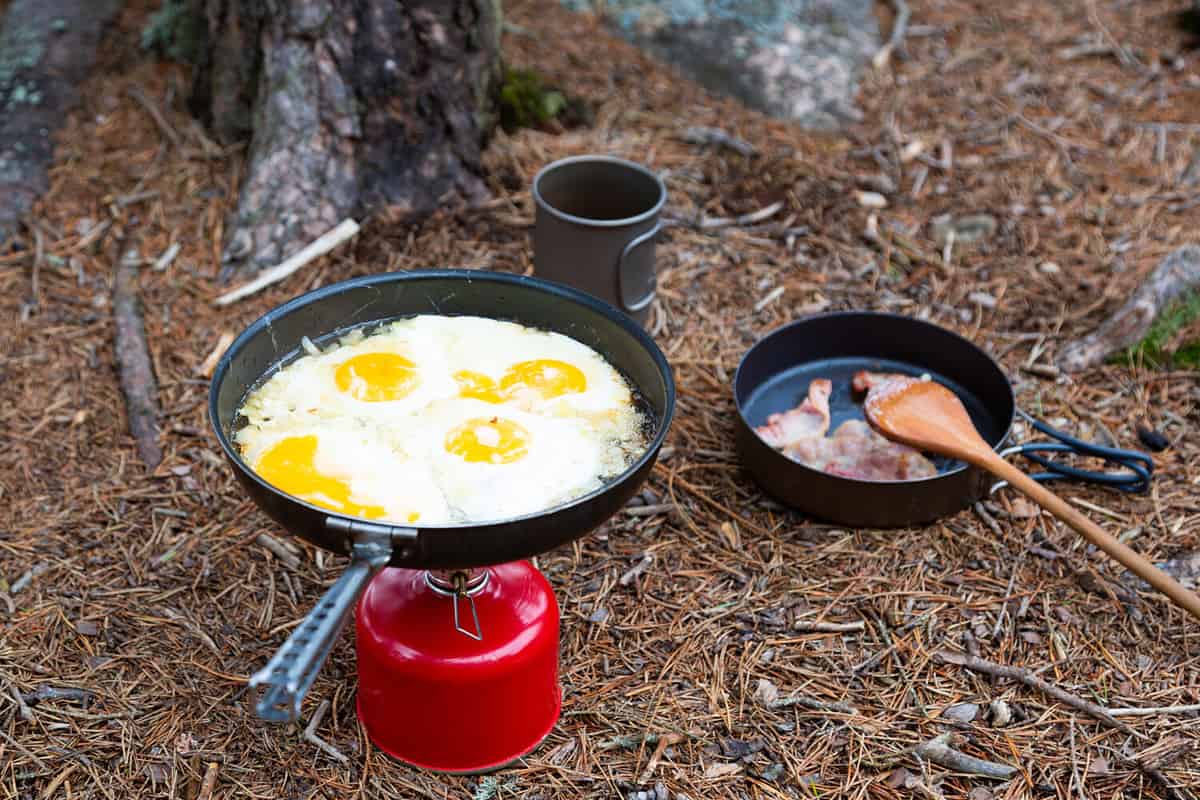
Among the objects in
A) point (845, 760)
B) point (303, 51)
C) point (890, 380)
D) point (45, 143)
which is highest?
point (303, 51)

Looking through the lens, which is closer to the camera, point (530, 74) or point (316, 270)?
point (316, 270)

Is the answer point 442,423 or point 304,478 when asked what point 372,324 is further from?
point 304,478

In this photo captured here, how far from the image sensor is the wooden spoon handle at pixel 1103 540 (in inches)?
101

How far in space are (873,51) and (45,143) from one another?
3966 millimetres

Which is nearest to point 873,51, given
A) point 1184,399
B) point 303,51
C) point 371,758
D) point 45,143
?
point 1184,399

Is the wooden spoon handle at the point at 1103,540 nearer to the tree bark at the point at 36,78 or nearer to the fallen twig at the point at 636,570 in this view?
the fallen twig at the point at 636,570

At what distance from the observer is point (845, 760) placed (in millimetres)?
2525

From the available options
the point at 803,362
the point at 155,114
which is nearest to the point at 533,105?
the point at 155,114

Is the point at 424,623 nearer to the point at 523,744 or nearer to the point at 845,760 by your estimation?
the point at 523,744

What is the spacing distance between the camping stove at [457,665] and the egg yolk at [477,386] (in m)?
0.41

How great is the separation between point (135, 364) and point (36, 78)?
5.88 ft

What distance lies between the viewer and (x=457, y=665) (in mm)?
2350

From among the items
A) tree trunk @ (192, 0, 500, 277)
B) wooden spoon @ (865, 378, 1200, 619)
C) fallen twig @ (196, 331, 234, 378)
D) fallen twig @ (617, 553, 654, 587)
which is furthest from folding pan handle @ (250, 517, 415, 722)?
tree trunk @ (192, 0, 500, 277)

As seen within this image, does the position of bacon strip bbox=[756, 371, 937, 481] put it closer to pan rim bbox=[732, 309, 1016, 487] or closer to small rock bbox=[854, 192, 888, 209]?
pan rim bbox=[732, 309, 1016, 487]
